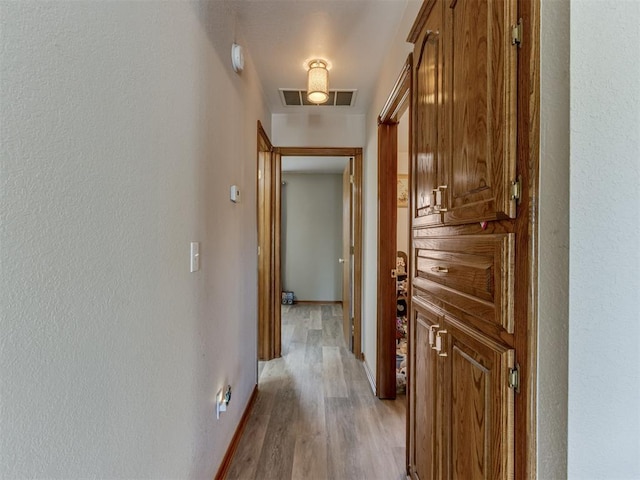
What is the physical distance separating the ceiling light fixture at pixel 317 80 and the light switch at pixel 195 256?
57.7 inches

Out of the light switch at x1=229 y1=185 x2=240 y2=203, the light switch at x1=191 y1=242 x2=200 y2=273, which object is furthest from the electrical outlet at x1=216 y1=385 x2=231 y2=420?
the light switch at x1=229 y1=185 x2=240 y2=203

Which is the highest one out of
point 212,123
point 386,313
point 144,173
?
point 212,123

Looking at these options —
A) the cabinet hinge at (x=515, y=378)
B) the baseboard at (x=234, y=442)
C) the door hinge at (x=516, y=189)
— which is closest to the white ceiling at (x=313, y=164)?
the baseboard at (x=234, y=442)

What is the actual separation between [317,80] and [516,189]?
185 cm

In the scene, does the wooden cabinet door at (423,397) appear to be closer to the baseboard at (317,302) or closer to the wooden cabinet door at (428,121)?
the wooden cabinet door at (428,121)

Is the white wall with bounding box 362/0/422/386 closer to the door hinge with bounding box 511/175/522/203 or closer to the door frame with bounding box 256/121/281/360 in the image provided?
the door frame with bounding box 256/121/281/360

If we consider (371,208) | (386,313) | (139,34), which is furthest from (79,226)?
(371,208)

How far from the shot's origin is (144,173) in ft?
2.86

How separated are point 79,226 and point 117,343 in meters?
0.30

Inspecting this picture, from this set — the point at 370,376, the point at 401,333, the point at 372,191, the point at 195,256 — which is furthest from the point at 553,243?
the point at 401,333

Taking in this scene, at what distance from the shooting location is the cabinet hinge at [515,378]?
2.29ft

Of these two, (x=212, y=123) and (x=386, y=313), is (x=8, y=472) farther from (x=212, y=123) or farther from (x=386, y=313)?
(x=386, y=313)

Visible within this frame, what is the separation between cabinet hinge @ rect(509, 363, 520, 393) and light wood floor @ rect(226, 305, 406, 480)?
117 cm

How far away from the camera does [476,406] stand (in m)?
0.86
